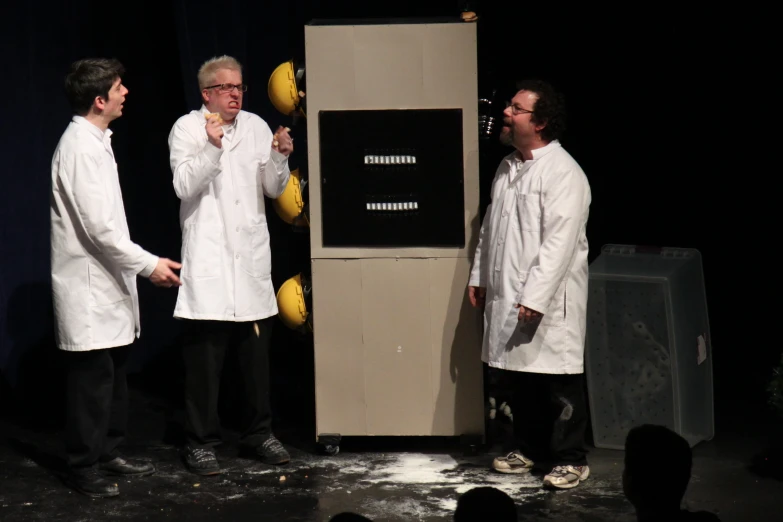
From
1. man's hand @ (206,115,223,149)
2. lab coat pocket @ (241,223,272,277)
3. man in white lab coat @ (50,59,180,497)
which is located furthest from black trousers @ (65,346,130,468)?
man's hand @ (206,115,223,149)

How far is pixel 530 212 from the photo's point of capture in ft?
13.0

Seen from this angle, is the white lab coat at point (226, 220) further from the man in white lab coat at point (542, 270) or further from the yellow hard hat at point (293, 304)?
the man in white lab coat at point (542, 270)

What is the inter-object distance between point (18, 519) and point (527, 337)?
1.84 meters

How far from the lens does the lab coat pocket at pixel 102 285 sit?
156 inches

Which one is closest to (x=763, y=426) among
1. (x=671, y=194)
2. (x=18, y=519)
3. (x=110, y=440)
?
(x=671, y=194)

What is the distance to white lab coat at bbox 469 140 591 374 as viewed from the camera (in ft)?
12.8

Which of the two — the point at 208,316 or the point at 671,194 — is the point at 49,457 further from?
the point at 671,194

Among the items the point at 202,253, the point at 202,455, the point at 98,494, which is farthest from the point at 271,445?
the point at 202,253

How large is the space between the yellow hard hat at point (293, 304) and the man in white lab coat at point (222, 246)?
99 millimetres

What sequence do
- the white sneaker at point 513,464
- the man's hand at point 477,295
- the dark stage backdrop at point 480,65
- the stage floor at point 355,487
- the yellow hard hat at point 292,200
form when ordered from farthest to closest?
the dark stage backdrop at point 480,65 < the yellow hard hat at point 292,200 < the man's hand at point 477,295 < the white sneaker at point 513,464 < the stage floor at point 355,487

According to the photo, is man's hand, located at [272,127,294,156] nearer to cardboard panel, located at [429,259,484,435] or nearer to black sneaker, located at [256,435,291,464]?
cardboard panel, located at [429,259,484,435]

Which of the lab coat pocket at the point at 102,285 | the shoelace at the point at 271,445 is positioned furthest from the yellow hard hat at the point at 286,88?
the shoelace at the point at 271,445

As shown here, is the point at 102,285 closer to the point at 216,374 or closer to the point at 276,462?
the point at 216,374

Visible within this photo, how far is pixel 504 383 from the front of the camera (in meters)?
4.42
